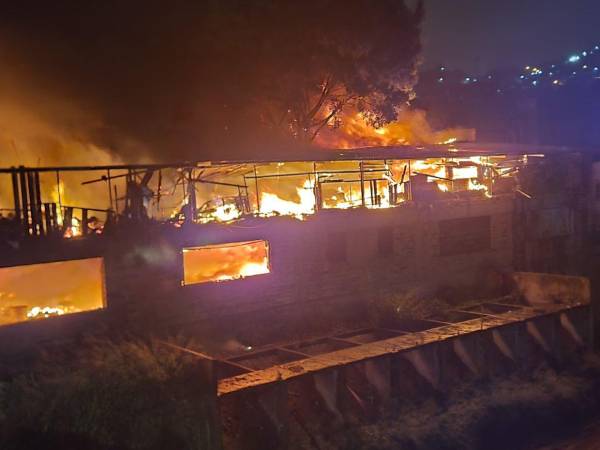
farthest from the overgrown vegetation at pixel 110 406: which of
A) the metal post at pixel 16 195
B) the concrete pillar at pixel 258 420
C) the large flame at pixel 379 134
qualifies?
the large flame at pixel 379 134

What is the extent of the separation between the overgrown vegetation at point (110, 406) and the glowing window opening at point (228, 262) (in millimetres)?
4702

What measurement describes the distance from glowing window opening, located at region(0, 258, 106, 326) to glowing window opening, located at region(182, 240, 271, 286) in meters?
2.61

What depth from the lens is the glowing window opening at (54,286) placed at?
18672 mm

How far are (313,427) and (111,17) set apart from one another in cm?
1926

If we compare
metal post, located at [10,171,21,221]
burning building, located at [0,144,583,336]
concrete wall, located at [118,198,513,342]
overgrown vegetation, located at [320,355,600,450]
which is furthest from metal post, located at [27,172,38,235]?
overgrown vegetation, located at [320,355,600,450]

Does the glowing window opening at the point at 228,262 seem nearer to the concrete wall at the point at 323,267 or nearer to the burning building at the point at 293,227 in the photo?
the burning building at the point at 293,227

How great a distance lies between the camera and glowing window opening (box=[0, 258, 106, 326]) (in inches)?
735

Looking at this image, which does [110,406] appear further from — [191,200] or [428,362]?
[428,362]

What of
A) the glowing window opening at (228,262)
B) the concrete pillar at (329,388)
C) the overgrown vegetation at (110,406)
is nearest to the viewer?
the overgrown vegetation at (110,406)

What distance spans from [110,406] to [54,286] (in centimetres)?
893

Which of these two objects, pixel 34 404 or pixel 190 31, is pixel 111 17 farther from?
pixel 34 404

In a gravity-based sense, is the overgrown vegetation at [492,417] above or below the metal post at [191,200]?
below

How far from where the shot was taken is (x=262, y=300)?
1848cm

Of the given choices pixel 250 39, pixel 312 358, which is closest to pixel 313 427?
pixel 312 358
